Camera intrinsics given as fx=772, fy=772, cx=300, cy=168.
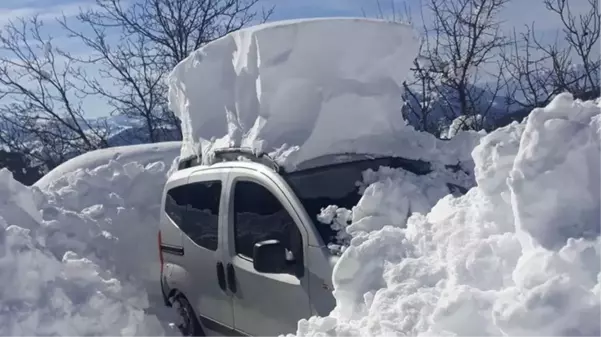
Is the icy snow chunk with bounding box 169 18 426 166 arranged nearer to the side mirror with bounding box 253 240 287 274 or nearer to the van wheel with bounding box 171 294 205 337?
the side mirror with bounding box 253 240 287 274

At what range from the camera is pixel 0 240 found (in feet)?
18.2

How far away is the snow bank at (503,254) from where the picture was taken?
2879mm

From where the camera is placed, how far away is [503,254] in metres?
3.35

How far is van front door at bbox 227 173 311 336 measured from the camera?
4828 millimetres

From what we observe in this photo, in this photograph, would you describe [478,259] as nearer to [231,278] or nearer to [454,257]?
[454,257]

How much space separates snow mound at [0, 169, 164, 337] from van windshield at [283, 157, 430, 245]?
1860 mm

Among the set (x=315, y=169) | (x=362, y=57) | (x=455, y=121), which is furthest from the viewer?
(x=455, y=121)

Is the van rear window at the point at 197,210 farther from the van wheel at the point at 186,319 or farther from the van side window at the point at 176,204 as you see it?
the van wheel at the point at 186,319

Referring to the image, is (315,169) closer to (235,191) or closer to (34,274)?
(235,191)

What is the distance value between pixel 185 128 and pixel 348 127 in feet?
6.84

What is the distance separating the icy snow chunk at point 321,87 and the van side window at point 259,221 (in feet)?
1.12

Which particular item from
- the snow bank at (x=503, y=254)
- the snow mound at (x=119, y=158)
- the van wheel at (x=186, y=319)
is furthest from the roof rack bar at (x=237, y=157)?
the snow mound at (x=119, y=158)

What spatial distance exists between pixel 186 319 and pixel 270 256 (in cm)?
224

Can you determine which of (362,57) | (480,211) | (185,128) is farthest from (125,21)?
(480,211)
